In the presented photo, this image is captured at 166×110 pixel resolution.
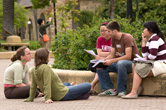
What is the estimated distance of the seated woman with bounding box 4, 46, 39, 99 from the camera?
306 inches

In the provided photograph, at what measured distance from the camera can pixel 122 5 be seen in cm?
3925

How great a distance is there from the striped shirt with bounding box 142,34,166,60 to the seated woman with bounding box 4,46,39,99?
7.13 feet

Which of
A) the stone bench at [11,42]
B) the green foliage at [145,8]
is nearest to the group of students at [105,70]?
the stone bench at [11,42]

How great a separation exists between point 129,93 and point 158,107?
1491 millimetres

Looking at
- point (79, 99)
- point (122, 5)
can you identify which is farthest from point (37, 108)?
point (122, 5)

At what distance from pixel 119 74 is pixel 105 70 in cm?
38

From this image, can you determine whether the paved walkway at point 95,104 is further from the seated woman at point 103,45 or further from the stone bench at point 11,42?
the stone bench at point 11,42

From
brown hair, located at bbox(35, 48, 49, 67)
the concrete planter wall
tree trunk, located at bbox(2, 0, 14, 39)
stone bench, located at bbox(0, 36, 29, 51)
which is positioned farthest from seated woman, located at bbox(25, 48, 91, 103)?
tree trunk, located at bbox(2, 0, 14, 39)

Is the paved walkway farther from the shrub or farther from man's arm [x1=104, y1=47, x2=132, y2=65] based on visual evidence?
the shrub

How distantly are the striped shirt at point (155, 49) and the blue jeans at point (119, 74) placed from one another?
15.9 inches

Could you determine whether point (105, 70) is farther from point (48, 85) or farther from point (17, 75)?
point (17, 75)

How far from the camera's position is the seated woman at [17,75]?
306 inches

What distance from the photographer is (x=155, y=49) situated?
298 inches

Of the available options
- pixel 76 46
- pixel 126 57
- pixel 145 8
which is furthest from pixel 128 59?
pixel 145 8
